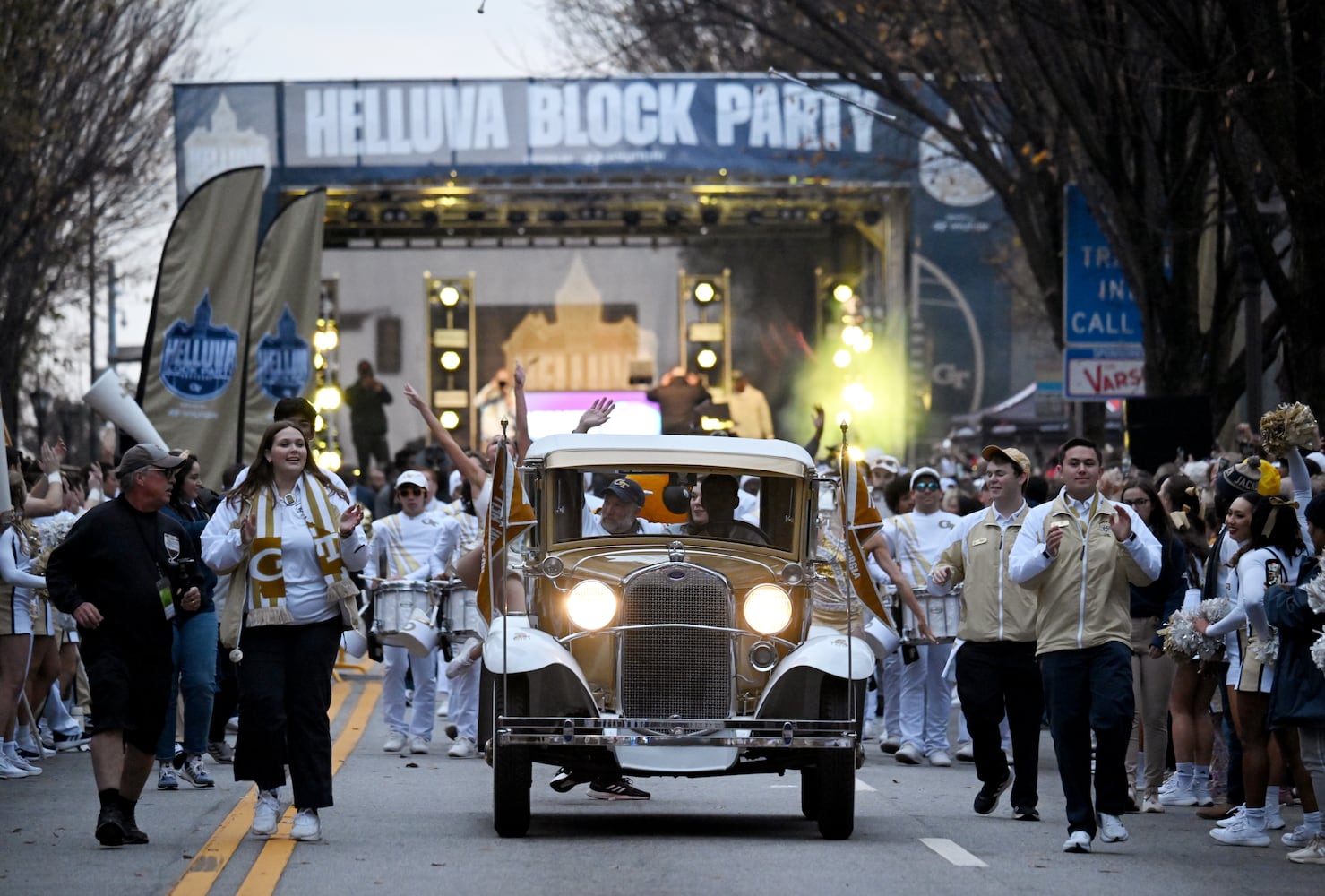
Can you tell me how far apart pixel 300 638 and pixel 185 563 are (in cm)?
120

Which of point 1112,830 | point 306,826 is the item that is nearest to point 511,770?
point 306,826

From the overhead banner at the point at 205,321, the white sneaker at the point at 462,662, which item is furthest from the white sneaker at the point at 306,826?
the overhead banner at the point at 205,321

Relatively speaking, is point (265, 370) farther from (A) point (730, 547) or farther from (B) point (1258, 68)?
(A) point (730, 547)

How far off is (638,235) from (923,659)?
2536 centimetres

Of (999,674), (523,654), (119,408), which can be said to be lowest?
→ (999,674)

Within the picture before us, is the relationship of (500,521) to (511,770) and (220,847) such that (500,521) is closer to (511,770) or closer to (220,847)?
(511,770)

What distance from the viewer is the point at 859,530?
13.2m

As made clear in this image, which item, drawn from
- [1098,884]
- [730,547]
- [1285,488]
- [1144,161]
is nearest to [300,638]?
[730,547]

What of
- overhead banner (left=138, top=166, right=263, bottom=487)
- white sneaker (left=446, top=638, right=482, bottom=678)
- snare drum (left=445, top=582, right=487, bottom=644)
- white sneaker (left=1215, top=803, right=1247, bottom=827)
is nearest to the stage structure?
overhead banner (left=138, top=166, right=263, bottom=487)

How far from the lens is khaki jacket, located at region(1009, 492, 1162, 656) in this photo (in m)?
11.4

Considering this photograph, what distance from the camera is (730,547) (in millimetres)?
12539

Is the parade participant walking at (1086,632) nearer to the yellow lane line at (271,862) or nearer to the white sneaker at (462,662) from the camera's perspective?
the yellow lane line at (271,862)

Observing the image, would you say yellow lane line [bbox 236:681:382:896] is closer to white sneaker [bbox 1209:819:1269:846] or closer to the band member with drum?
the band member with drum

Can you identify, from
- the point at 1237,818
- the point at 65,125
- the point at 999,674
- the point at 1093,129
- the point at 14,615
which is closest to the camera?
the point at 1237,818
